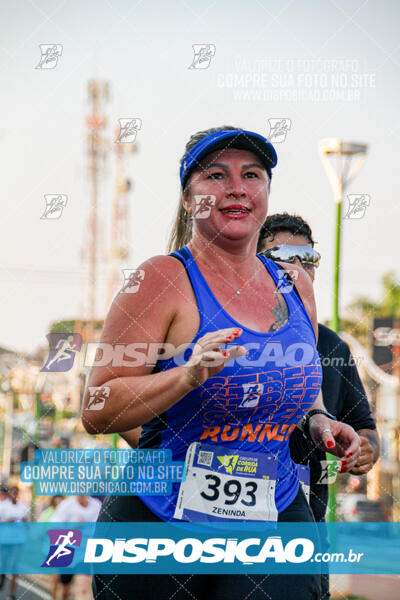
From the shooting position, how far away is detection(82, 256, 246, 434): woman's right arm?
6.31 ft

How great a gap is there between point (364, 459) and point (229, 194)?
1.06 meters

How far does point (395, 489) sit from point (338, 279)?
21.7m

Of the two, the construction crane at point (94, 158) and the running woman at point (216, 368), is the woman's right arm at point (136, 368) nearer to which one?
the running woman at point (216, 368)

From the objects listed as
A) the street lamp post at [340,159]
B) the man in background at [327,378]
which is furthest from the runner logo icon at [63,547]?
the street lamp post at [340,159]

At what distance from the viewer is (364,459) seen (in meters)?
2.79

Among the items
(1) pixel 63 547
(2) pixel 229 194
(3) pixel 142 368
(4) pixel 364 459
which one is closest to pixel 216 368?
(3) pixel 142 368

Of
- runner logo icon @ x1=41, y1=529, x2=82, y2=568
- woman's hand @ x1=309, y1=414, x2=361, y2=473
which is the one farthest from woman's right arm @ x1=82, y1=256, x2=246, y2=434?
runner logo icon @ x1=41, y1=529, x2=82, y2=568

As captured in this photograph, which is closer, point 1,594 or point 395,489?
point 1,594

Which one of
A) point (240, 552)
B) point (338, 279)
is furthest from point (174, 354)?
point (338, 279)

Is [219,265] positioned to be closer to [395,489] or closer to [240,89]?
[240,89]

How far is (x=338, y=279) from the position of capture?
20.6ft

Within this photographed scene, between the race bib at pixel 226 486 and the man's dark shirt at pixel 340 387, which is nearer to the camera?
the race bib at pixel 226 486

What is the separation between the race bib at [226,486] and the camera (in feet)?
6.86

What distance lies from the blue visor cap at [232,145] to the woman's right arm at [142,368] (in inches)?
12.5
